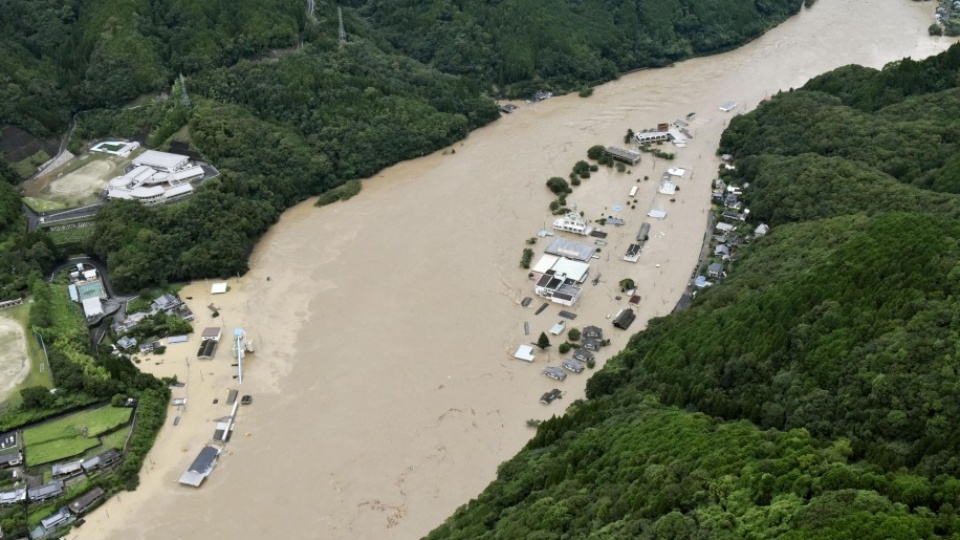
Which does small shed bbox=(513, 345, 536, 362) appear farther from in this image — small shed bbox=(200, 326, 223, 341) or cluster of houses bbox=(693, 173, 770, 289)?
small shed bbox=(200, 326, 223, 341)

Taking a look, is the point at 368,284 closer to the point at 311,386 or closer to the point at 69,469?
the point at 311,386

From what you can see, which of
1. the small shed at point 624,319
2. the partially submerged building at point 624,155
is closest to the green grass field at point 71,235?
the small shed at point 624,319

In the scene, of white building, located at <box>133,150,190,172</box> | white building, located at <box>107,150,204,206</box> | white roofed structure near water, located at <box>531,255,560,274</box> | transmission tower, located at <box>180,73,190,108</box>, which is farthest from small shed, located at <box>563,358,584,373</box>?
transmission tower, located at <box>180,73,190,108</box>

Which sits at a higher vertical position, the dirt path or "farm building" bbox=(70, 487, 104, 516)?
the dirt path

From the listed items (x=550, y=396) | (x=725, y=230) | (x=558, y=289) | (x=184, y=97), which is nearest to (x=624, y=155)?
(x=725, y=230)

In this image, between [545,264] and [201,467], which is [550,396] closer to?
[545,264]

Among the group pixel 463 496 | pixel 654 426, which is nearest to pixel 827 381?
pixel 654 426

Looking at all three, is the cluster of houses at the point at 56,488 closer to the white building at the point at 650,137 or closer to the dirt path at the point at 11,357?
the dirt path at the point at 11,357
